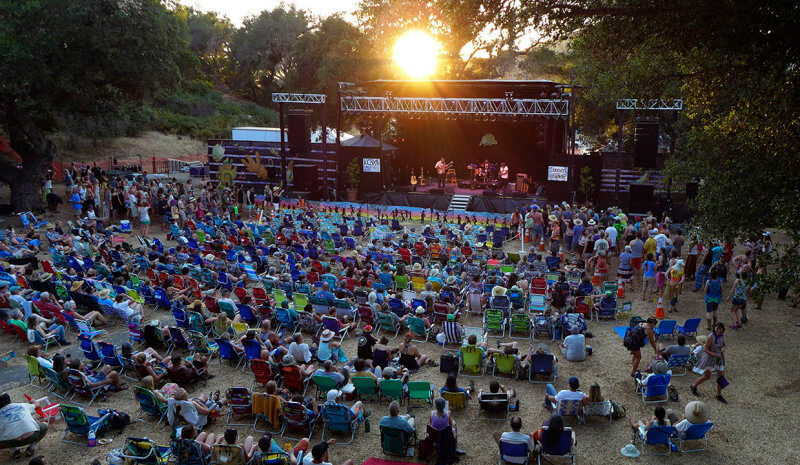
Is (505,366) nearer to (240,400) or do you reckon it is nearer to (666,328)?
(666,328)

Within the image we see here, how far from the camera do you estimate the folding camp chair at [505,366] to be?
9.19m

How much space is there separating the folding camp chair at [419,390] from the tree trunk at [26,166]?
70.6 ft

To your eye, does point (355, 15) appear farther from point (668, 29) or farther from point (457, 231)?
point (668, 29)

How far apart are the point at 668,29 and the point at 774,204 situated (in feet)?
10.4

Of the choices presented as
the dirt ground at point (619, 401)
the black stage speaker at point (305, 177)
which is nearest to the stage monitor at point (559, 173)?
the black stage speaker at point (305, 177)

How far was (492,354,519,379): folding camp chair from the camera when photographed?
9.19 m

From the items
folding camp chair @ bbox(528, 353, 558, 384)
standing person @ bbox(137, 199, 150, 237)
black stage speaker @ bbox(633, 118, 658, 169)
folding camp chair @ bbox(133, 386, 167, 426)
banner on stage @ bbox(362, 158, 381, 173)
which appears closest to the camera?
folding camp chair @ bbox(133, 386, 167, 426)

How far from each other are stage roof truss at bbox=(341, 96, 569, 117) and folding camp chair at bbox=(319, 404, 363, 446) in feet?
64.4

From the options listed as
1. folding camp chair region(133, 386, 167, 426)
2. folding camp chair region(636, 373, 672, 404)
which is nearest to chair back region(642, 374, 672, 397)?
folding camp chair region(636, 373, 672, 404)

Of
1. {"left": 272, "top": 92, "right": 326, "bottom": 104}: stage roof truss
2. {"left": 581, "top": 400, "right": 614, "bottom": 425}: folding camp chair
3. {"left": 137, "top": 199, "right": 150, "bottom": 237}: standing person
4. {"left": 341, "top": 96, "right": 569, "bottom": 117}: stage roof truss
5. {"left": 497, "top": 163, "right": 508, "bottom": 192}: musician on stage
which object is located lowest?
{"left": 581, "top": 400, "right": 614, "bottom": 425}: folding camp chair

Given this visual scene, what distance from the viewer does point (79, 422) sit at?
24.6 feet

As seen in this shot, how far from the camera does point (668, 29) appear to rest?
8961 millimetres

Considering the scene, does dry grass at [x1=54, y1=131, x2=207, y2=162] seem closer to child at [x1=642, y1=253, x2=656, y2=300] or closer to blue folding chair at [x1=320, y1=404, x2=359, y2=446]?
blue folding chair at [x1=320, y1=404, x2=359, y2=446]

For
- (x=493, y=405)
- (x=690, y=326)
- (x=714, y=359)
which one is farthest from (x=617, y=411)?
(x=690, y=326)
